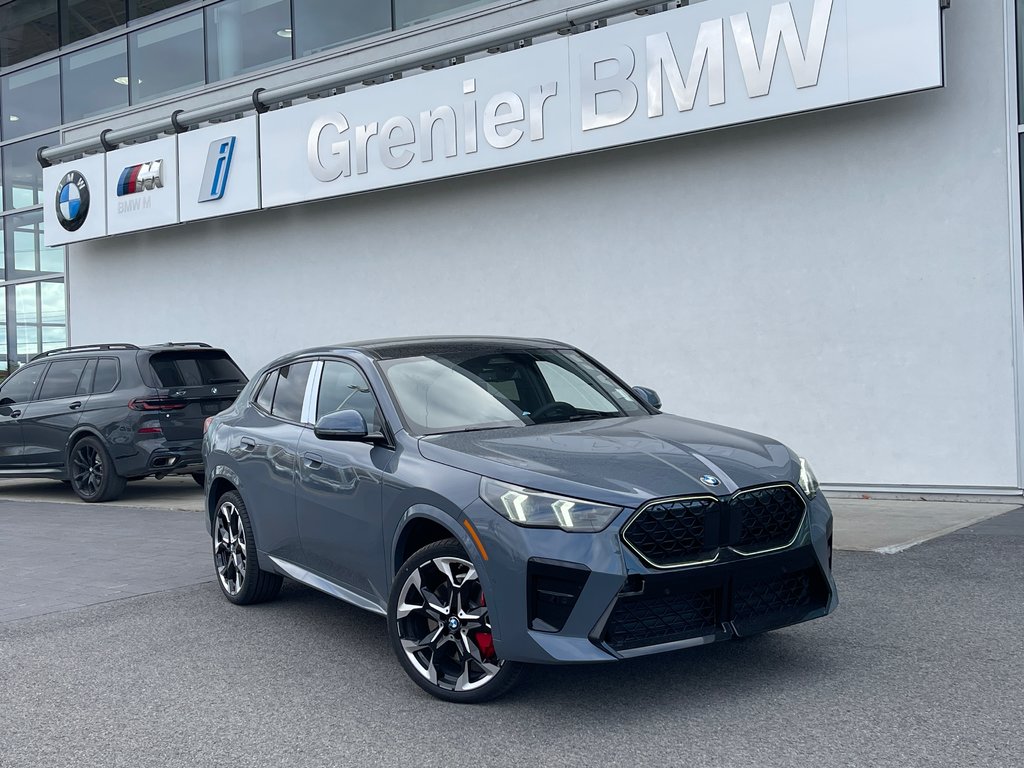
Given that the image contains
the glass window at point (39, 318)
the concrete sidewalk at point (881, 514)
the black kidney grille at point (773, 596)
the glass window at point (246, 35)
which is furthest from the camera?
the glass window at point (39, 318)

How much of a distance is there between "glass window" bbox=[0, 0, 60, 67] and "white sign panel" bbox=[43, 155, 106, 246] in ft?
10.5

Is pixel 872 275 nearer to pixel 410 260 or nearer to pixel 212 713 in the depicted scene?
pixel 410 260

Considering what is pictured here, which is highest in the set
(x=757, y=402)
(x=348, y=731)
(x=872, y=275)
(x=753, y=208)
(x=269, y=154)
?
(x=269, y=154)

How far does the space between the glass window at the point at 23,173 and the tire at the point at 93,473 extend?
9.29 metres

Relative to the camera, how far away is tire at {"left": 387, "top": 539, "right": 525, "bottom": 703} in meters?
4.47

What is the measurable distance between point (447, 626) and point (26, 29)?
20.7 m

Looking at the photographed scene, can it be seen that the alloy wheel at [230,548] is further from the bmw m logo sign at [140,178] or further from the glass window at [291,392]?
the bmw m logo sign at [140,178]

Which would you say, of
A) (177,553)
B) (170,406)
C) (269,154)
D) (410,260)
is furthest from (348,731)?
(269,154)

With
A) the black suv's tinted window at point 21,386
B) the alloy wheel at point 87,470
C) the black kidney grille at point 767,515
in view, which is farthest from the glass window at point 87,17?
the black kidney grille at point 767,515

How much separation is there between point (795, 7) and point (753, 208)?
207 centimetres

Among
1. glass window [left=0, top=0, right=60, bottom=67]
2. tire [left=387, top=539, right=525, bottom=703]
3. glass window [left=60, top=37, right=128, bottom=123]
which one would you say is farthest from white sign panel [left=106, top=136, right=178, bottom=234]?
tire [left=387, top=539, right=525, bottom=703]

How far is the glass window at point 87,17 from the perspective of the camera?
63.8 ft

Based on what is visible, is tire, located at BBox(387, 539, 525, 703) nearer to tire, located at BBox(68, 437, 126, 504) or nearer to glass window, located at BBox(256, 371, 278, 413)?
glass window, located at BBox(256, 371, 278, 413)

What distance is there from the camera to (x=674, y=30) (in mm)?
11391
